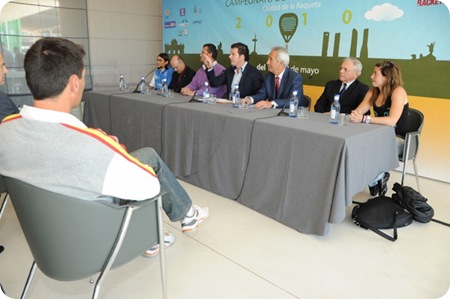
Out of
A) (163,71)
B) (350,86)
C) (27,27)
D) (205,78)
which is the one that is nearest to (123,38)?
(27,27)

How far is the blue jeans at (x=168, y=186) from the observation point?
1.56 metres

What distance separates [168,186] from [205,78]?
2.48 m

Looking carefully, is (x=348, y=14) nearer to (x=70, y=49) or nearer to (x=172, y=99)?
(x=172, y=99)

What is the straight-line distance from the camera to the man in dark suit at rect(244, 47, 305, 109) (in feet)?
9.85

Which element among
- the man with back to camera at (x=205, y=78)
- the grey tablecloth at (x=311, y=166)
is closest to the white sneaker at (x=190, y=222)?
the grey tablecloth at (x=311, y=166)

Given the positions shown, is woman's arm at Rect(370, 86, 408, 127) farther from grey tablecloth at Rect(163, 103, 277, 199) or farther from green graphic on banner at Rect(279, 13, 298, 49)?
green graphic on banner at Rect(279, 13, 298, 49)

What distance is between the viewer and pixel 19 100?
5051 millimetres

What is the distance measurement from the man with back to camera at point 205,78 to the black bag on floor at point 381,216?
212 centimetres

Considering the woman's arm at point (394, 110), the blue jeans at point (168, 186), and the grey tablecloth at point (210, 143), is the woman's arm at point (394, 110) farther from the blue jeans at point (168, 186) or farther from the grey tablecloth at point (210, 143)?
the blue jeans at point (168, 186)

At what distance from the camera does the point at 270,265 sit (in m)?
1.76

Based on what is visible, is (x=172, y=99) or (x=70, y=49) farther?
(x=172, y=99)

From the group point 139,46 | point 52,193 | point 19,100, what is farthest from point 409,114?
point 19,100

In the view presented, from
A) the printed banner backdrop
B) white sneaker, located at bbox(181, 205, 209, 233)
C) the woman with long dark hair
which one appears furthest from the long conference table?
the printed banner backdrop

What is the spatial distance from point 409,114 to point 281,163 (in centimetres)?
122
